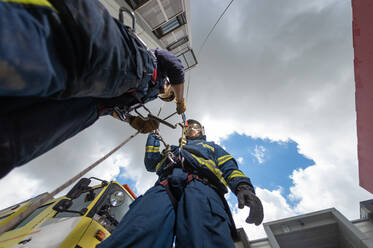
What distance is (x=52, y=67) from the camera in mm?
512

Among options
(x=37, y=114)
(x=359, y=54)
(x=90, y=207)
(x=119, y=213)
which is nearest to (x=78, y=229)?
(x=90, y=207)

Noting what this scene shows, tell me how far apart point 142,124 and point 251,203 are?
1758mm

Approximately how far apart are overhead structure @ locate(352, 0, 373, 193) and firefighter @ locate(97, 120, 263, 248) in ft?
7.79

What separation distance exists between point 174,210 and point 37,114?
4.47 feet

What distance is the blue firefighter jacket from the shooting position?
Result: 75.8 inches

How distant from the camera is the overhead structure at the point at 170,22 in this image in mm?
4113

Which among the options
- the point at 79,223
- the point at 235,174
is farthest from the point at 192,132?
the point at 79,223

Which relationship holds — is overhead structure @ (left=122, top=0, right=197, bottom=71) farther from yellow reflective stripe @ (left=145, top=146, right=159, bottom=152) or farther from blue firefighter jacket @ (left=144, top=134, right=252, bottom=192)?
yellow reflective stripe @ (left=145, top=146, right=159, bottom=152)

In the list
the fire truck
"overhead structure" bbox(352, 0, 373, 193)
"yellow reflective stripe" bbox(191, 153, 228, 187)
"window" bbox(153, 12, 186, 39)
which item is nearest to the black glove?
"yellow reflective stripe" bbox(191, 153, 228, 187)

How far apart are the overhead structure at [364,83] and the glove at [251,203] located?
2496mm

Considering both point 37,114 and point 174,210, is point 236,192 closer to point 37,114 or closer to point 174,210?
point 174,210

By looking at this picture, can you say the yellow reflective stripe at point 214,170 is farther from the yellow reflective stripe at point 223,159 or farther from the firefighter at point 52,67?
the firefighter at point 52,67

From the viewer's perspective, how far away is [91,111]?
1.03 m

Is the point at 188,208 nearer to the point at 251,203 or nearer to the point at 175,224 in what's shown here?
the point at 175,224
